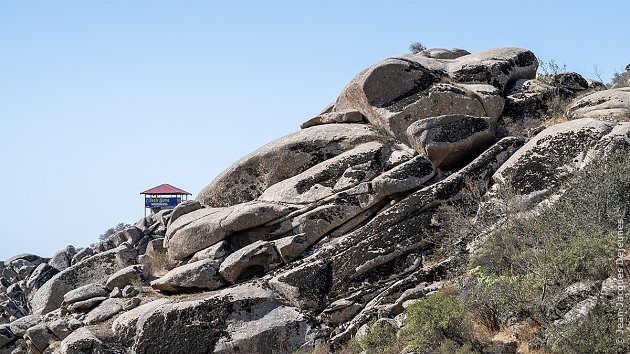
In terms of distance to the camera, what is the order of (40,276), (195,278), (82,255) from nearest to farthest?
(195,278), (40,276), (82,255)

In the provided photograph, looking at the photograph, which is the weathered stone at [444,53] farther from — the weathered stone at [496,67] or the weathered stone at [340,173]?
the weathered stone at [340,173]

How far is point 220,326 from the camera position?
22719 mm

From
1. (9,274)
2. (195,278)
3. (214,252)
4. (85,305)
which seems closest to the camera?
(195,278)

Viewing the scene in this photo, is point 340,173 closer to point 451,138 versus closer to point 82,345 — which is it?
point 451,138

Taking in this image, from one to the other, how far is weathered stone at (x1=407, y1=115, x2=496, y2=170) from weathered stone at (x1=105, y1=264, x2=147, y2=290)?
971 cm

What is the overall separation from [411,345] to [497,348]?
1.97 m

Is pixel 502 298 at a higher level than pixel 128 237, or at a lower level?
lower

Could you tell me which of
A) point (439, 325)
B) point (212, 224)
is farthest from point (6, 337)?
point (439, 325)

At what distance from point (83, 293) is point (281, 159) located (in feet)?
25.2

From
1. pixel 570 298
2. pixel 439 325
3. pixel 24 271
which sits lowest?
pixel 570 298

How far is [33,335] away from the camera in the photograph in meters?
24.3

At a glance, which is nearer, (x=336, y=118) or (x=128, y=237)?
(x=336, y=118)

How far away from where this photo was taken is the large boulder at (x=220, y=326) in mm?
22328

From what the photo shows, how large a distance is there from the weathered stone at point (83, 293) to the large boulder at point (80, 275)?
1.40 meters
